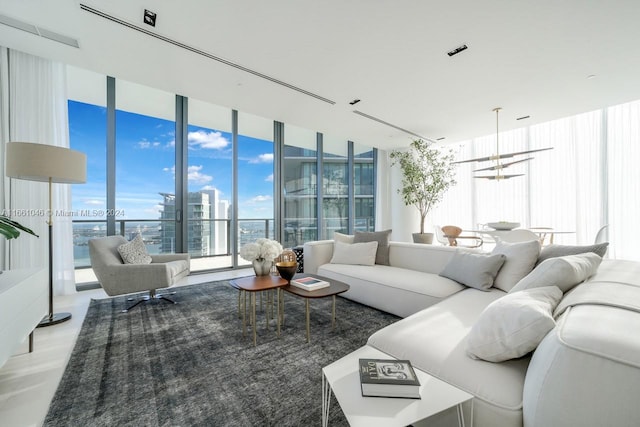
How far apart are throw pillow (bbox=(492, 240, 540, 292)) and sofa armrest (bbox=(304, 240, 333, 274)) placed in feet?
6.67

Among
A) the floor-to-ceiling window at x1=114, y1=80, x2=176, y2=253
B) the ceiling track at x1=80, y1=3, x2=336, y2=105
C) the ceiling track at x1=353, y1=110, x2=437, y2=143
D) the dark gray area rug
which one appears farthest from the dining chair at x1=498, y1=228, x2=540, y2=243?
the floor-to-ceiling window at x1=114, y1=80, x2=176, y2=253

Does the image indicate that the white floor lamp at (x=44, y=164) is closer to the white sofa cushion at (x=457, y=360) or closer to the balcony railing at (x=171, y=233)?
the balcony railing at (x=171, y=233)

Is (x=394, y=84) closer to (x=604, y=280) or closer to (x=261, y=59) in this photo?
(x=261, y=59)

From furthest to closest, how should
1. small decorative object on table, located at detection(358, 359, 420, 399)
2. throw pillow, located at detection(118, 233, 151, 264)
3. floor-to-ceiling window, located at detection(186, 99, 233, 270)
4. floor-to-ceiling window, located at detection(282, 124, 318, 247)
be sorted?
1. floor-to-ceiling window, located at detection(282, 124, 318, 247)
2. floor-to-ceiling window, located at detection(186, 99, 233, 270)
3. throw pillow, located at detection(118, 233, 151, 264)
4. small decorative object on table, located at detection(358, 359, 420, 399)

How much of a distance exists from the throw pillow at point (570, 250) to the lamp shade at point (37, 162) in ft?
14.8

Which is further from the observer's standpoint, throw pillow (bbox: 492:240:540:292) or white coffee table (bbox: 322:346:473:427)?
throw pillow (bbox: 492:240:540:292)

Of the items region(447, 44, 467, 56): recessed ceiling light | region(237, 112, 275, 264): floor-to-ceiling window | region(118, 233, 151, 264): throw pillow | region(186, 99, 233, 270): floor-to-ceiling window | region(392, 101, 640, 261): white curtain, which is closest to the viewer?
region(447, 44, 467, 56): recessed ceiling light

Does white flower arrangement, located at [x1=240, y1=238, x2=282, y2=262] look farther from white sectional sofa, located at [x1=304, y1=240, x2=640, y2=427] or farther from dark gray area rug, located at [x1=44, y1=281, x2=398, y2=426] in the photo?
white sectional sofa, located at [x1=304, y1=240, x2=640, y2=427]

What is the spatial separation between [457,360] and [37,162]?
3.69 meters

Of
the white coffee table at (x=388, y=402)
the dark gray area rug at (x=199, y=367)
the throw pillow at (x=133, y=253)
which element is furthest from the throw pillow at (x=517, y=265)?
the throw pillow at (x=133, y=253)

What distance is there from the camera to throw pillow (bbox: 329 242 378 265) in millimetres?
3365

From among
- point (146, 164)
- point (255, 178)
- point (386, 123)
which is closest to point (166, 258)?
point (146, 164)

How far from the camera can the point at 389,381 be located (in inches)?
36.2

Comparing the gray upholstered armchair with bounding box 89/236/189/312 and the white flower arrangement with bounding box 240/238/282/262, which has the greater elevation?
the white flower arrangement with bounding box 240/238/282/262
